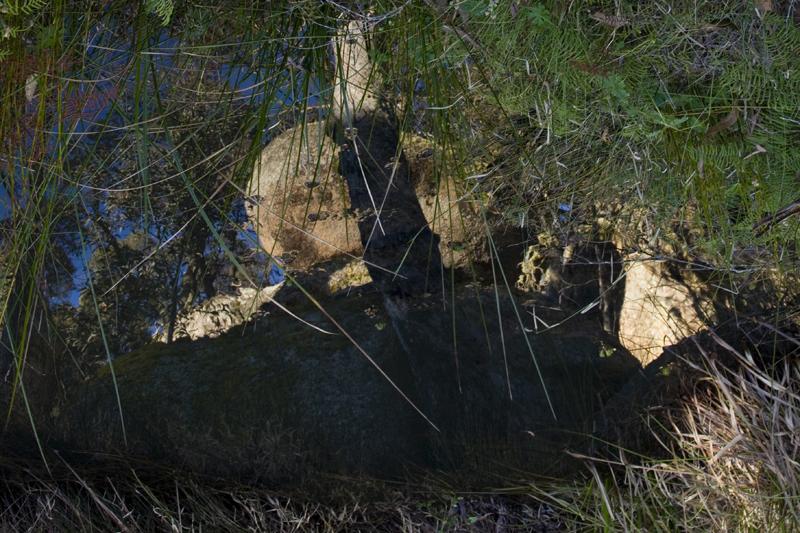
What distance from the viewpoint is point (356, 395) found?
2.09 metres

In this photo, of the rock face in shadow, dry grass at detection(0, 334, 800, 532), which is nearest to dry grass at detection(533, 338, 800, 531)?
dry grass at detection(0, 334, 800, 532)

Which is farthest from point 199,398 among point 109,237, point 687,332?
point 687,332

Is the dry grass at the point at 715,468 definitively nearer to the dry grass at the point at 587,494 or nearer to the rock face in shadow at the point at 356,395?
the dry grass at the point at 587,494

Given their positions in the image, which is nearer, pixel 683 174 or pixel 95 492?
pixel 683 174

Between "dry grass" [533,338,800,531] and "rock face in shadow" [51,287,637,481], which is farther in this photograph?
"rock face in shadow" [51,287,637,481]

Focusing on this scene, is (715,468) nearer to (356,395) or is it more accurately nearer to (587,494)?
(587,494)

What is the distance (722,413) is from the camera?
6.21ft

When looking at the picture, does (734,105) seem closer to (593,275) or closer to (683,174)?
(683,174)

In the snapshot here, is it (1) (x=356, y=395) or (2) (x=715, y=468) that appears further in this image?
(1) (x=356, y=395)

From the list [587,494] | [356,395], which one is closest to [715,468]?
[587,494]

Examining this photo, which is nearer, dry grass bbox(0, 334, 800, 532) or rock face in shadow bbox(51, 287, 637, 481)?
dry grass bbox(0, 334, 800, 532)

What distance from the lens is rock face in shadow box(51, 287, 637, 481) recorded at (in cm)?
202

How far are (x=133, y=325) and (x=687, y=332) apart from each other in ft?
4.47

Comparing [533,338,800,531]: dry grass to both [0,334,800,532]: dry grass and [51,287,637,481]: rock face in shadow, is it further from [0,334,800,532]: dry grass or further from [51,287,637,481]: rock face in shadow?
[51,287,637,481]: rock face in shadow
